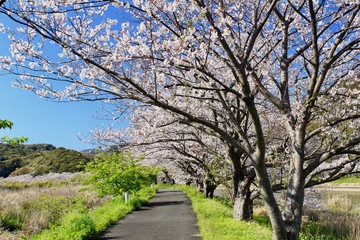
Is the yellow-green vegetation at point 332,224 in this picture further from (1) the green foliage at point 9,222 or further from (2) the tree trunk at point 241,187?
(1) the green foliage at point 9,222

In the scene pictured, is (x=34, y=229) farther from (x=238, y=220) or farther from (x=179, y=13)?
(x=179, y=13)

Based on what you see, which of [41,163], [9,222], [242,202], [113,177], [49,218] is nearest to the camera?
[242,202]

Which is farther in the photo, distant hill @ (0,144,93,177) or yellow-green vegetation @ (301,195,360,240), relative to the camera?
distant hill @ (0,144,93,177)

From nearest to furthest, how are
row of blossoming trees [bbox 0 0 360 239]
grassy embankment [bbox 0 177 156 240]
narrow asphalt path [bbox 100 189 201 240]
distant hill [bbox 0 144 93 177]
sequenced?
row of blossoming trees [bbox 0 0 360 239]
grassy embankment [bbox 0 177 156 240]
narrow asphalt path [bbox 100 189 201 240]
distant hill [bbox 0 144 93 177]

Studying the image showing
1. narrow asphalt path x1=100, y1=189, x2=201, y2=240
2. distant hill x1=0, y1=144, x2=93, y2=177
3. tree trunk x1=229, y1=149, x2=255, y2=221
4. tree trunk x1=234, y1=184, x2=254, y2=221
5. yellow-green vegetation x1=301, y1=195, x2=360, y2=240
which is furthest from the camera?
distant hill x1=0, y1=144, x2=93, y2=177

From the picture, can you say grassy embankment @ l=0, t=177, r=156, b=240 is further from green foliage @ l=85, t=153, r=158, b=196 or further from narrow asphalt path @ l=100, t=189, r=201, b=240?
green foliage @ l=85, t=153, r=158, b=196

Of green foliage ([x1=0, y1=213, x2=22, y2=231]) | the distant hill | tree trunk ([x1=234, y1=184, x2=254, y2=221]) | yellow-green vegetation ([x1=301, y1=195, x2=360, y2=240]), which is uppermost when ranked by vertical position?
the distant hill

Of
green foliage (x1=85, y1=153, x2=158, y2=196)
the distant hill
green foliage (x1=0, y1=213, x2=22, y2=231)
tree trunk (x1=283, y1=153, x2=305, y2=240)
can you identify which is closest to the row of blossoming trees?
tree trunk (x1=283, y1=153, x2=305, y2=240)

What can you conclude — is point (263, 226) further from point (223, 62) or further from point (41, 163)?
point (41, 163)

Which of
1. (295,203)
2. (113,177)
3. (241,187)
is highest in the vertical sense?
(113,177)

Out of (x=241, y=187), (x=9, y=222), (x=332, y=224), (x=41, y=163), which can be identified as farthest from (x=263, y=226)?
(x=41, y=163)

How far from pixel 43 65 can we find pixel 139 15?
186 centimetres

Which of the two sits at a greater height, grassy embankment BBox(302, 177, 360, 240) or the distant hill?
the distant hill

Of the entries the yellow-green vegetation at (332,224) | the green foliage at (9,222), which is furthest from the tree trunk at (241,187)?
the green foliage at (9,222)
